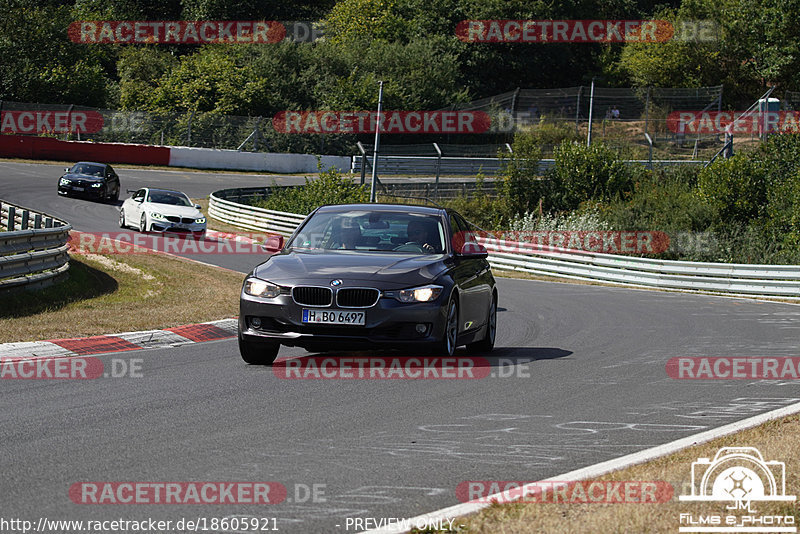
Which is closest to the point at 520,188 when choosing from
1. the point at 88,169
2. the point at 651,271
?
the point at 651,271

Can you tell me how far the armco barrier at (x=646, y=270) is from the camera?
28.0 metres

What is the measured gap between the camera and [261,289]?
962 centimetres

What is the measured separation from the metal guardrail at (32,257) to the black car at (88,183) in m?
20.8

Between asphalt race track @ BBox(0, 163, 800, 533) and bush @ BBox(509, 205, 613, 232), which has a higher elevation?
asphalt race track @ BBox(0, 163, 800, 533)

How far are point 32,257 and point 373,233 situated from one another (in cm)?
766

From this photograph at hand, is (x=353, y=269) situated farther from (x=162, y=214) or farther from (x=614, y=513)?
(x=162, y=214)

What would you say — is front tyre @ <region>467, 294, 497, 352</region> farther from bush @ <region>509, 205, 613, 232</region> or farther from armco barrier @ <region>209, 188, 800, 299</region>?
bush @ <region>509, 205, 613, 232</region>

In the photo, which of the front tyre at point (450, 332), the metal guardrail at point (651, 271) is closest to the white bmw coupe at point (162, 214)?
the metal guardrail at point (651, 271)

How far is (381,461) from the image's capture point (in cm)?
623

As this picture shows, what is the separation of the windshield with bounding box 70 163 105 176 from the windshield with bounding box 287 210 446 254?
30.1m

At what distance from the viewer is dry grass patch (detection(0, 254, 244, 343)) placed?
12688 millimetres

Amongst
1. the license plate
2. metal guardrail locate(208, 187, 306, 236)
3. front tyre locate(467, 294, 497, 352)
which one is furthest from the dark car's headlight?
metal guardrail locate(208, 187, 306, 236)

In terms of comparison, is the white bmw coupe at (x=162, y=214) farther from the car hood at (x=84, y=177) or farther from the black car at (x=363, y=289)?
the black car at (x=363, y=289)

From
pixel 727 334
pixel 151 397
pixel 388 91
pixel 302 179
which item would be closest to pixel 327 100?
pixel 388 91
